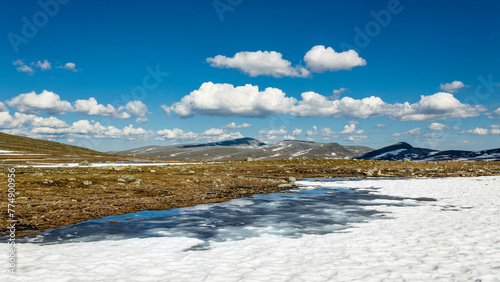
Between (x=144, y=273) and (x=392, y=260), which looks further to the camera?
(x=392, y=260)

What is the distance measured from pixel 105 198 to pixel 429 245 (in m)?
24.1

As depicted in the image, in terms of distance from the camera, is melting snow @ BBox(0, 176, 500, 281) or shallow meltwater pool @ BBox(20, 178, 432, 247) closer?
melting snow @ BBox(0, 176, 500, 281)

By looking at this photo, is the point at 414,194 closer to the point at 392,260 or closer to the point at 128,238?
the point at 392,260

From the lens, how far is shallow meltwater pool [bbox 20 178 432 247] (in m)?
15.8

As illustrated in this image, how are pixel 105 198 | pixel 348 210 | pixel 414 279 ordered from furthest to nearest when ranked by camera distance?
pixel 105 198
pixel 348 210
pixel 414 279

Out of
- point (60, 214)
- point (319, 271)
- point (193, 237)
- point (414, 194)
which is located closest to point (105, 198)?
point (60, 214)

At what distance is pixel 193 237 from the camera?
51.1 ft

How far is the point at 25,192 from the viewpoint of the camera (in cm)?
2870

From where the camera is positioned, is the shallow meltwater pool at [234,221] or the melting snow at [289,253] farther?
the shallow meltwater pool at [234,221]

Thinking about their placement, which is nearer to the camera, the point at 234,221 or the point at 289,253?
the point at 289,253

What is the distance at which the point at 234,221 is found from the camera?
19.4 meters

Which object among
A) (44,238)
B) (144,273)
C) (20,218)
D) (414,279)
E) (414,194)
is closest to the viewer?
(414,279)

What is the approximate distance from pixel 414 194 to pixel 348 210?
11918mm

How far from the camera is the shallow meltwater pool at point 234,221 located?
15844 millimetres
